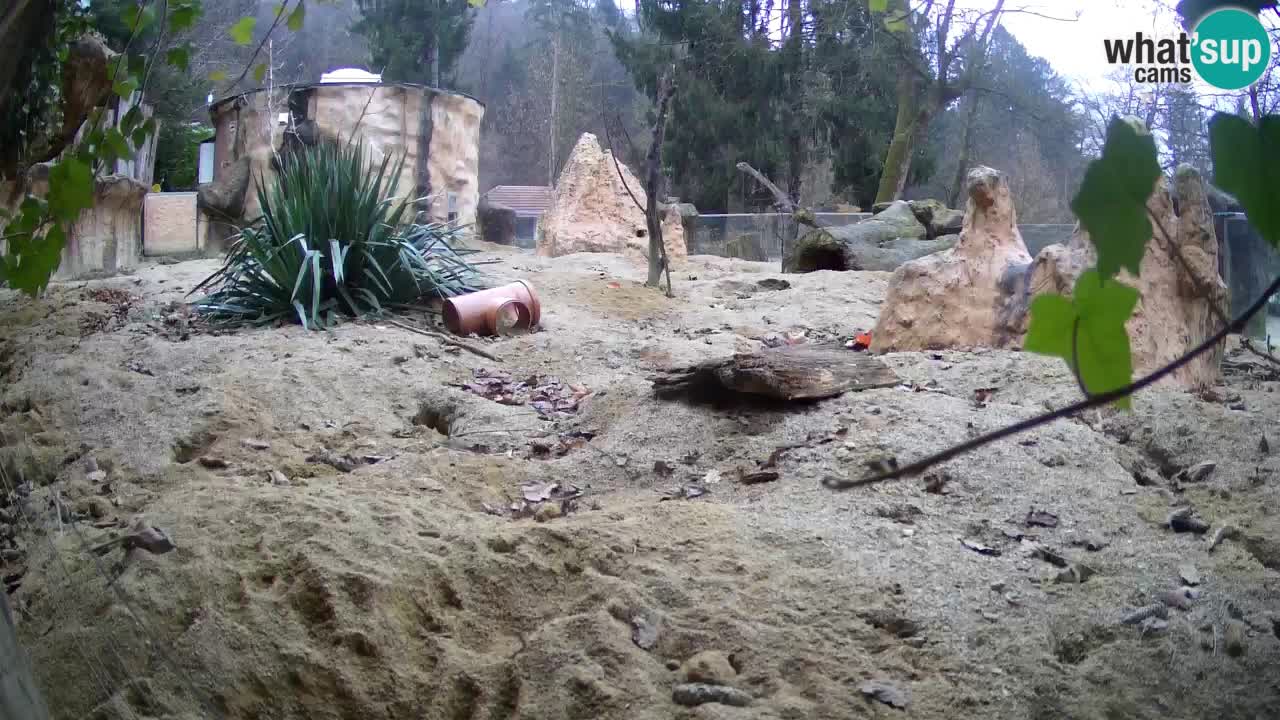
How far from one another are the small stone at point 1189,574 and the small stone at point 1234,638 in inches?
8.0

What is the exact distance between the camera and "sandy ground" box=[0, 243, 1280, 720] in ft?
5.93

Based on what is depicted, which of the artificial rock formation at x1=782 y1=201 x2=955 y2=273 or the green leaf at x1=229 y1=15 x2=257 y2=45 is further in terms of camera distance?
the artificial rock formation at x1=782 y1=201 x2=955 y2=273

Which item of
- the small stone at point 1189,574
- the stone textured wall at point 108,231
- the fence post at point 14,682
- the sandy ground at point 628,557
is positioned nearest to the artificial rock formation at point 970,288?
the sandy ground at point 628,557

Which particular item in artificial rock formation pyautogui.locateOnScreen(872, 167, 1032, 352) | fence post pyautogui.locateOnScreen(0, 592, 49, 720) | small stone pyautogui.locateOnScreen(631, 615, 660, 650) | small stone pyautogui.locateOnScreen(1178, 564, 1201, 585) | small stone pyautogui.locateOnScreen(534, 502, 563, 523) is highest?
artificial rock formation pyautogui.locateOnScreen(872, 167, 1032, 352)

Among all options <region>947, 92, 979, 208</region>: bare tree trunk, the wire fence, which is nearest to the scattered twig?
the wire fence

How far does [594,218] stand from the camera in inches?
435

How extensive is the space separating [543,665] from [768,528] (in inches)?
28.5

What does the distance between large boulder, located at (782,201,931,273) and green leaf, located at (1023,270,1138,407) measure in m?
8.45

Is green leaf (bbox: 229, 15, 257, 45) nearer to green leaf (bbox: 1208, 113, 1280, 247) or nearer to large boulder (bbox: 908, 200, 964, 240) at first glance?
green leaf (bbox: 1208, 113, 1280, 247)

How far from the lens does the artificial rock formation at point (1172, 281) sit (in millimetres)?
4121

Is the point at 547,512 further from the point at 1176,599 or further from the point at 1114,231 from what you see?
the point at 1114,231

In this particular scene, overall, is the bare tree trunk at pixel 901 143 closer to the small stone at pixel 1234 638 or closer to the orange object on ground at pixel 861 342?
the orange object on ground at pixel 861 342

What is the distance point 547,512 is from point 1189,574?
5.01 ft

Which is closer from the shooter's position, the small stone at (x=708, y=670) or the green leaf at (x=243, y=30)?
the small stone at (x=708, y=670)
